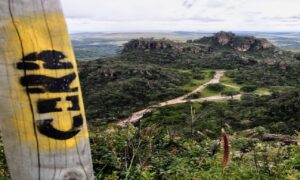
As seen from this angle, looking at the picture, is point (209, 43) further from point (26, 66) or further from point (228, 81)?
point (26, 66)

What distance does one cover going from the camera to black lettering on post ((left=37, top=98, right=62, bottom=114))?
1.43 m

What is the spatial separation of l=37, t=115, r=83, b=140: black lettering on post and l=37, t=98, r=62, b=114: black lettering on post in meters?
0.04

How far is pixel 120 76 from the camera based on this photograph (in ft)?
247

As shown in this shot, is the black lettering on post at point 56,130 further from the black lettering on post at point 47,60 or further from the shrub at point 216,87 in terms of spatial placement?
the shrub at point 216,87

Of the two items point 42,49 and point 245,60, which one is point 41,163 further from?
point 245,60

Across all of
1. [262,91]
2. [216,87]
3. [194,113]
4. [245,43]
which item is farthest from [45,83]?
[245,43]

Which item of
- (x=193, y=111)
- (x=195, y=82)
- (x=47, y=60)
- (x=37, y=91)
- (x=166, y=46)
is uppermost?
(x=47, y=60)

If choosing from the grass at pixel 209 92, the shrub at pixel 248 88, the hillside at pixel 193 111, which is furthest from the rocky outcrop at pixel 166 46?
the grass at pixel 209 92

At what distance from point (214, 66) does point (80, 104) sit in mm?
90399

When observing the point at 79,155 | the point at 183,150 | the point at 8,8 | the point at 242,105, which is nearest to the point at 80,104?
the point at 79,155

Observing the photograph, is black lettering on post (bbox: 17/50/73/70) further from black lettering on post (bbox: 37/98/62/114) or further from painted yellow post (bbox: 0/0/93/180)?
black lettering on post (bbox: 37/98/62/114)

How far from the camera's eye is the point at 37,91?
142 cm

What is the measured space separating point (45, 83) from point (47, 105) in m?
0.08

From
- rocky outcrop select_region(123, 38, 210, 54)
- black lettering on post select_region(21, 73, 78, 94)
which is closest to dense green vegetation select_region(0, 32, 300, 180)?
rocky outcrop select_region(123, 38, 210, 54)
